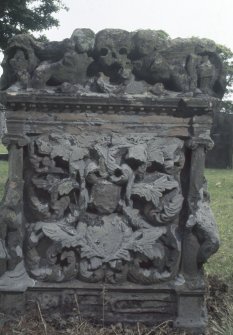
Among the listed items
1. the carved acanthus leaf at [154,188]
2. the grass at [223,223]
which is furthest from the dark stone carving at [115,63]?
the grass at [223,223]

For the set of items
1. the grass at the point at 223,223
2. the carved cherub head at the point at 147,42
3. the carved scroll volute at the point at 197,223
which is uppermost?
the carved cherub head at the point at 147,42

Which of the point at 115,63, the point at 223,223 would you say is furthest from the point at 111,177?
the point at 223,223

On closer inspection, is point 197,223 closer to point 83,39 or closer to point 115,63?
point 115,63

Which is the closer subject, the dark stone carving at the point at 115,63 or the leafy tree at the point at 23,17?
the dark stone carving at the point at 115,63

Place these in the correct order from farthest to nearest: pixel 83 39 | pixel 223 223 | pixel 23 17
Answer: pixel 23 17 < pixel 223 223 < pixel 83 39

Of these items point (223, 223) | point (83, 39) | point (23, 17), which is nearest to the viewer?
point (83, 39)

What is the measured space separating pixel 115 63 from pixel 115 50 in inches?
3.4

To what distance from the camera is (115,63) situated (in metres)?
3.37

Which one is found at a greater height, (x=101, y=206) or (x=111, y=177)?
(x=111, y=177)

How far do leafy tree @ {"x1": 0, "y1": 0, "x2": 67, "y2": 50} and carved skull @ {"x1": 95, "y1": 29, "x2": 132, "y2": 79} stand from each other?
11.2 meters

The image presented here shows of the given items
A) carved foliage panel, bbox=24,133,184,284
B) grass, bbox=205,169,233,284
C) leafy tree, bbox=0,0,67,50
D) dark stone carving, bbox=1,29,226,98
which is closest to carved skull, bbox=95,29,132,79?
dark stone carving, bbox=1,29,226,98

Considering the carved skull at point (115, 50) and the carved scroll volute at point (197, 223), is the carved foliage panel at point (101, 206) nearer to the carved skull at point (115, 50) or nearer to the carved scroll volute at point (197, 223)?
the carved scroll volute at point (197, 223)

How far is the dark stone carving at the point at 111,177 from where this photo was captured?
334 centimetres

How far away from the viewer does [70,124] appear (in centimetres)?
337
